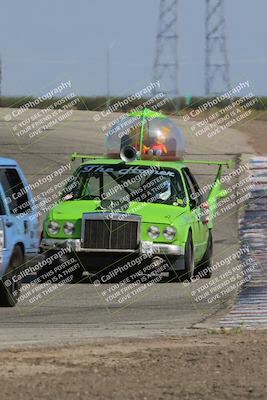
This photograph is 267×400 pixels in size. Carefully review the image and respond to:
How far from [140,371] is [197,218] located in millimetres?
8869

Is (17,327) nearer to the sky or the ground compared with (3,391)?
nearer to the ground

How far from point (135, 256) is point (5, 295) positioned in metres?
3.04

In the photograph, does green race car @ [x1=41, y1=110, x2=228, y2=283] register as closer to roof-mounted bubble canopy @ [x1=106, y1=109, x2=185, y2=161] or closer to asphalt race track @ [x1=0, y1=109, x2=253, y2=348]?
asphalt race track @ [x1=0, y1=109, x2=253, y2=348]

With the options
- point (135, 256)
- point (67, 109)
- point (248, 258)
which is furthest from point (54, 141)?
point (135, 256)

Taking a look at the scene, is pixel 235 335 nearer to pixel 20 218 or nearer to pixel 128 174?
pixel 20 218

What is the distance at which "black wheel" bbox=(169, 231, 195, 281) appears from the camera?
16.3 meters

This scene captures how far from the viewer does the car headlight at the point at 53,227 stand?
643 inches

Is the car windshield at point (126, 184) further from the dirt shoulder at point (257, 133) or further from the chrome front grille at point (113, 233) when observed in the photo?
the dirt shoulder at point (257, 133)

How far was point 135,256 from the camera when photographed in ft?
52.9

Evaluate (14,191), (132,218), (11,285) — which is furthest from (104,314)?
(132,218)

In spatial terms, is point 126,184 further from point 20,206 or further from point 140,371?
point 140,371

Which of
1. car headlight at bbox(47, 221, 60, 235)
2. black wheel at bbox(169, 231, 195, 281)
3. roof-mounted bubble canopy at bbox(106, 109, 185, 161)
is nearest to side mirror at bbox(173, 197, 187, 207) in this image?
black wheel at bbox(169, 231, 195, 281)

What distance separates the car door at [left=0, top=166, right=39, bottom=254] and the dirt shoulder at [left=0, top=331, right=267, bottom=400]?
417 centimetres

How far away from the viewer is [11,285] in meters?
13.6
